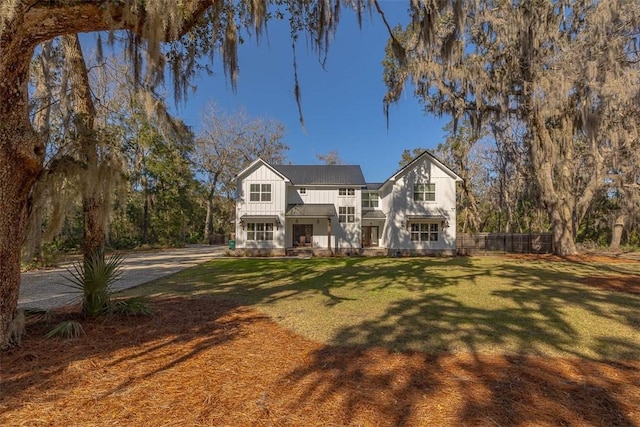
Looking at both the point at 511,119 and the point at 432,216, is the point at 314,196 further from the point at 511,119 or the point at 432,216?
the point at 511,119

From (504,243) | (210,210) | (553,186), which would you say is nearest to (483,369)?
(553,186)

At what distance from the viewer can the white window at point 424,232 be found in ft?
66.5

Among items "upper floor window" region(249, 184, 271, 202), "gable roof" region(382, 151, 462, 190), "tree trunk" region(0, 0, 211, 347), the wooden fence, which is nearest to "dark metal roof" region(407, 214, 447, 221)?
the wooden fence

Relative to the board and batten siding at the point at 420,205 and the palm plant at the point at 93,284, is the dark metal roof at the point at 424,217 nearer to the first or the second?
the board and batten siding at the point at 420,205

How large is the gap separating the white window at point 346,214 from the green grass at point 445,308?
10528mm

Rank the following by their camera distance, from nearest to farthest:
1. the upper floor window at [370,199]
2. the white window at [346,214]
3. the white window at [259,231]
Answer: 1. the white window at [259,231]
2. the white window at [346,214]
3. the upper floor window at [370,199]

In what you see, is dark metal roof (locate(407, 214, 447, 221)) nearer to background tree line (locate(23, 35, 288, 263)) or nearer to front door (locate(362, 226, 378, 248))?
front door (locate(362, 226, 378, 248))

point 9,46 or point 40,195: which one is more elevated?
point 9,46

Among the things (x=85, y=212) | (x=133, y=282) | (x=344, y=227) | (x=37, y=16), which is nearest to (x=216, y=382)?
(x=85, y=212)

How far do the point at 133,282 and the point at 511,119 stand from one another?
21.4 m

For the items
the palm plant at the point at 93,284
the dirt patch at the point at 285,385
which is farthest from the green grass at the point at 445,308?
the palm plant at the point at 93,284

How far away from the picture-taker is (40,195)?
403cm

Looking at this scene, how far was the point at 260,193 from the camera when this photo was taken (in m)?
20.3

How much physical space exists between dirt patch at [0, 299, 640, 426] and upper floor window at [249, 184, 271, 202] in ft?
53.0
